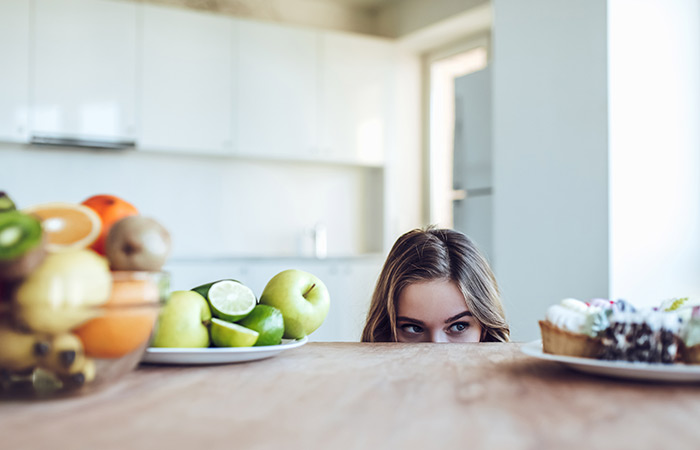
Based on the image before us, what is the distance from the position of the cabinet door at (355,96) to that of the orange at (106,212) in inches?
151

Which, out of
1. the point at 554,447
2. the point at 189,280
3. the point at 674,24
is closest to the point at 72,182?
the point at 189,280

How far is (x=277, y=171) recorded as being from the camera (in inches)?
184

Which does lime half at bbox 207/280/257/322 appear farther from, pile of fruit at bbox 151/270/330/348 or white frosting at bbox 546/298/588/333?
white frosting at bbox 546/298/588/333

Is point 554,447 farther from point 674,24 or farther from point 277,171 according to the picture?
point 277,171

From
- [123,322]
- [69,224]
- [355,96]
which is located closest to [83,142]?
[355,96]

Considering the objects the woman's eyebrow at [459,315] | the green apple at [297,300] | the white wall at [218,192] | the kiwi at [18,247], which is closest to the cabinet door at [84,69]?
the white wall at [218,192]

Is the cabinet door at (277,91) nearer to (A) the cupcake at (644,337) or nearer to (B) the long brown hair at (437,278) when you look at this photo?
(B) the long brown hair at (437,278)

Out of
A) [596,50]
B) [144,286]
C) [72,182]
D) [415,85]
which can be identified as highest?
[415,85]

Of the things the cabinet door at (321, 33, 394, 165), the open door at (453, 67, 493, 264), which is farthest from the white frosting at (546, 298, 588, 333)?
the cabinet door at (321, 33, 394, 165)

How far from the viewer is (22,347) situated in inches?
21.4

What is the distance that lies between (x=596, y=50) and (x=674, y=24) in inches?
20.3

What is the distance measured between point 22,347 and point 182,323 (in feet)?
0.79

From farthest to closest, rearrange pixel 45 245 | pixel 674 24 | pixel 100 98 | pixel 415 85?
pixel 415 85 → pixel 100 98 → pixel 674 24 → pixel 45 245

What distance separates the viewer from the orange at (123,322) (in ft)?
1.83
